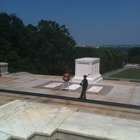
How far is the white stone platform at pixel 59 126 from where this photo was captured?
4473 mm

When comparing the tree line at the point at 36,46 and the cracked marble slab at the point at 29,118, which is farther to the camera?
the tree line at the point at 36,46

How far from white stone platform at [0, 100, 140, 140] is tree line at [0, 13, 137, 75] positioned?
86.9 ft

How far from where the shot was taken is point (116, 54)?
66.5 meters

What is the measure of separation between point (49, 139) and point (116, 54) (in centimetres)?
6407

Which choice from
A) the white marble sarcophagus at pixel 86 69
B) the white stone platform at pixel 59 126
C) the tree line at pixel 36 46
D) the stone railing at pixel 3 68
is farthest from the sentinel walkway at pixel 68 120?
the tree line at pixel 36 46

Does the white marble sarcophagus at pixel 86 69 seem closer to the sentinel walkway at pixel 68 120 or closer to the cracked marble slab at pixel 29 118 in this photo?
the sentinel walkway at pixel 68 120

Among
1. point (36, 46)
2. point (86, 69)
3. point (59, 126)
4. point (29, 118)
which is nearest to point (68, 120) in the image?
point (59, 126)

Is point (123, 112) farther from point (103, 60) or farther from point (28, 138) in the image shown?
point (103, 60)

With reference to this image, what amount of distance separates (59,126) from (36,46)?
105ft

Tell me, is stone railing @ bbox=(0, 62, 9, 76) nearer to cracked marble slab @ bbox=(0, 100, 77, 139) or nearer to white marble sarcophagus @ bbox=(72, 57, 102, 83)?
white marble sarcophagus @ bbox=(72, 57, 102, 83)

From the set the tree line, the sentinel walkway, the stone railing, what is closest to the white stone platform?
the sentinel walkway

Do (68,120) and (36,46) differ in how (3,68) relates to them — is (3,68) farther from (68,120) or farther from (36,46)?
(36,46)

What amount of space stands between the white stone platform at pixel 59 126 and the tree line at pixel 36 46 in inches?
1043

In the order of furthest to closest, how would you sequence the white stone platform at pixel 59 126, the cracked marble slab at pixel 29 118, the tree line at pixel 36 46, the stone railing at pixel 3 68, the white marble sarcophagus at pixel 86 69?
the tree line at pixel 36 46 → the stone railing at pixel 3 68 → the white marble sarcophagus at pixel 86 69 → the cracked marble slab at pixel 29 118 → the white stone platform at pixel 59 126
